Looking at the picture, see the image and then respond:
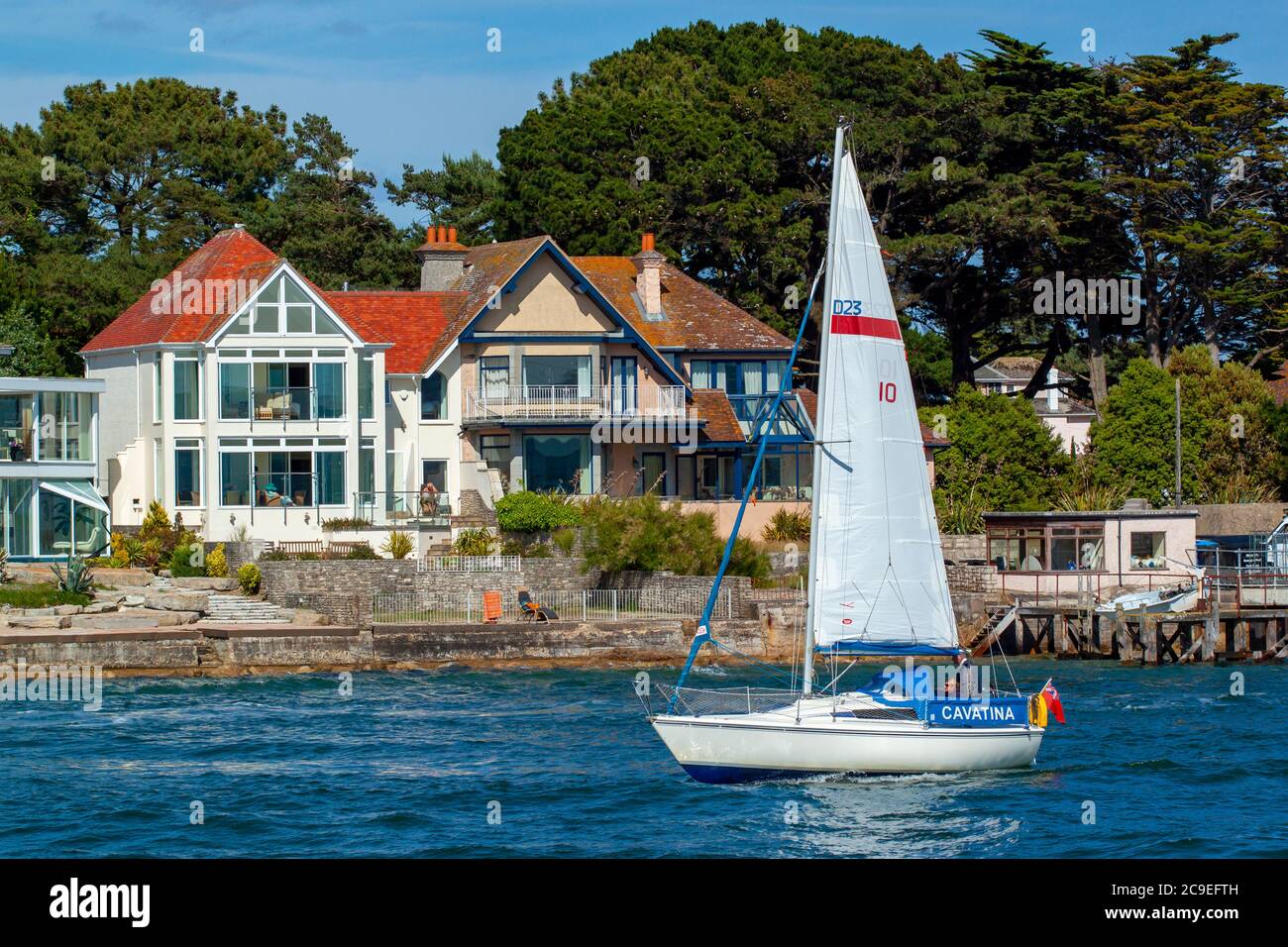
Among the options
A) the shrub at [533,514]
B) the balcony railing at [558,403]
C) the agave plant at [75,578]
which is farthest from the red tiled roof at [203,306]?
the shrub at [533,514]

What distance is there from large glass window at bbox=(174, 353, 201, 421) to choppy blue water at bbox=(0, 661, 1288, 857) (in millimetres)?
15093

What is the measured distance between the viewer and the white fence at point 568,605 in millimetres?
48625

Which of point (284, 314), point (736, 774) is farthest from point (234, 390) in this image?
point (736, 774)

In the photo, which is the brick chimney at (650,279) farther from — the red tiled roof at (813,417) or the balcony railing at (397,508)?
the balcony railing at (397,508)

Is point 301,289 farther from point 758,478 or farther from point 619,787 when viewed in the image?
point 619,787

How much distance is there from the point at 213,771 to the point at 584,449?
29582 millimetres

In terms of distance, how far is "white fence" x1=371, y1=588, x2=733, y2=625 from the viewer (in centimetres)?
4862

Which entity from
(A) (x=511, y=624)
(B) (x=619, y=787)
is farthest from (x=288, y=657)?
(B) (x=619, y=787)

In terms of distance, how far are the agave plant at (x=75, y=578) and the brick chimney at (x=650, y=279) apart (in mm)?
A: 23757

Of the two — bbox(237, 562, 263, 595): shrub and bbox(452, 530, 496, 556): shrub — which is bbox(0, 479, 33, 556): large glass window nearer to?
bbox(237, 562, 263, 595): shrub

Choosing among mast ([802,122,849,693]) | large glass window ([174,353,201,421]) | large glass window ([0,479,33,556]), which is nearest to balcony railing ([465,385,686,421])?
large glass window ([174,353,201,421])

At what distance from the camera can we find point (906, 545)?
30.9m

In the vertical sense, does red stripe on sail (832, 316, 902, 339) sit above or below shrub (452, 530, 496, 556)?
above

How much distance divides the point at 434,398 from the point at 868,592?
3199cm
